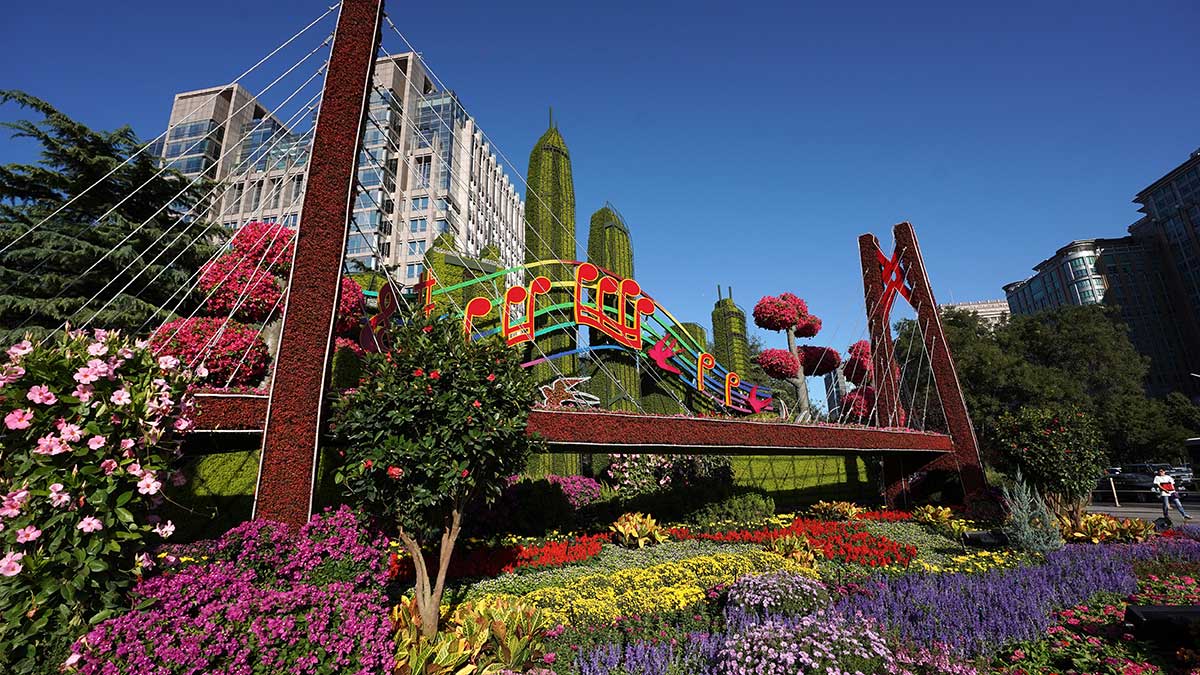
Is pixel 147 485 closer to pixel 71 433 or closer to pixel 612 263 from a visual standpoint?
pixel 71 433

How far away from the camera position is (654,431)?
10883 mm

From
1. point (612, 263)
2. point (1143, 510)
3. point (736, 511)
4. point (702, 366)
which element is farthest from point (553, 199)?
point (1143, 510)

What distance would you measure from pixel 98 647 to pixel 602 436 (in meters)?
7.49

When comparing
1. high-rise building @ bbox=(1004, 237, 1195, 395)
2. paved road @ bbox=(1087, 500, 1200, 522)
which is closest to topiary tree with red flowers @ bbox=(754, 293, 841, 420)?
A: paved road @ bbox=(1087, 500, 1200, 522)

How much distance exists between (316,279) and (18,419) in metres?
3.86

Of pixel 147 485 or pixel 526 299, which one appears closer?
pixel 147 485

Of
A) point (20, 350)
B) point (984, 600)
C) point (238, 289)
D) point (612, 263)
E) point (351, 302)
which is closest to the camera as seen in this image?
point (20, 350)

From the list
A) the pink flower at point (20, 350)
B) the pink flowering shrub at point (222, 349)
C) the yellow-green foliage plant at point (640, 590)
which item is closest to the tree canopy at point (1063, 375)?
the yellow-green foliage plant at point (640, 590)

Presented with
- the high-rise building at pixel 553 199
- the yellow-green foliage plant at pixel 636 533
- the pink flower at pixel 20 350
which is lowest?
the yellow-green foliage plant at pixel 636 533

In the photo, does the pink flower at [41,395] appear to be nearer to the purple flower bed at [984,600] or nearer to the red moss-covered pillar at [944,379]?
the purple flower bed at [984,600]

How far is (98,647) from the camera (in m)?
3.67

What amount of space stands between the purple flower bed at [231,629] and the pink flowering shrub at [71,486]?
34 cm

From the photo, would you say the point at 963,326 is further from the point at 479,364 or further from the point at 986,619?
the point at 479,364

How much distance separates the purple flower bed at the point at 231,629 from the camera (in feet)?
12.0
